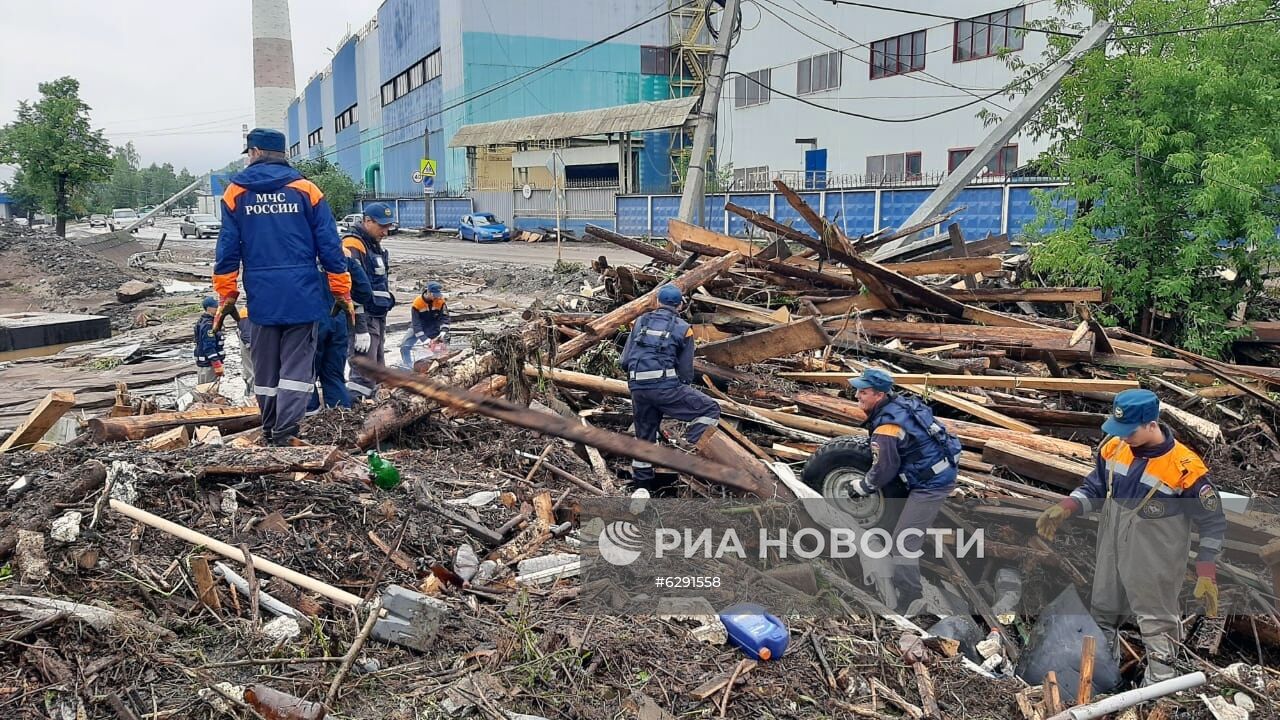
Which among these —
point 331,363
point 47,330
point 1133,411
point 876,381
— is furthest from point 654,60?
point 1133,411

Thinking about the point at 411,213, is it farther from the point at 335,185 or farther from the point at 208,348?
the point at 208,348

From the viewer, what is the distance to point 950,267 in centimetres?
1005

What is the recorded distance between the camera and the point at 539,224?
112 feet

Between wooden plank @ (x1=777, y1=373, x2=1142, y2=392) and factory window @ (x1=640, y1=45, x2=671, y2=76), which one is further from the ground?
factory window @ (x1=640, y1=45, x2=671, y2=76)

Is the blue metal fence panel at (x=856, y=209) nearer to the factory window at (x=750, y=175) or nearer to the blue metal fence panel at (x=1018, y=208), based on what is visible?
the blue metal fence panel at (x=1018, y=208)

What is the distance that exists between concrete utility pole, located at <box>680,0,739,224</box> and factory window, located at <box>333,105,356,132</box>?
5059cm

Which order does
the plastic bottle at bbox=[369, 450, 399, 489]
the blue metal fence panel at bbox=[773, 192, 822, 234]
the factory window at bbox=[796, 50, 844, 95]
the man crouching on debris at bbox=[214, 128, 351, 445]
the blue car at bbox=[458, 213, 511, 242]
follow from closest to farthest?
the plastic bottle at bbox=[369, 450, 399, 489], the man crouching on debris at bbox=[214, 128, 351, 445], the blue metal fence panel at bbox=[773, 192, 822, 234], the factory window at bbox=[796, 50, 844, 95], the blue car at bbox=[458, 213, 511, 242]

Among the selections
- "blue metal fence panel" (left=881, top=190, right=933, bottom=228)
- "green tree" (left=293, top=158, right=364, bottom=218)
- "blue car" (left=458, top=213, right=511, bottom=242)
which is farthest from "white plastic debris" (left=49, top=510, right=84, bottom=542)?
"green tree" (left=293, top=158, right=364, bottom=218)

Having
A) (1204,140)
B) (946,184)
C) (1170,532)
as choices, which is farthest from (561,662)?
(946,184)

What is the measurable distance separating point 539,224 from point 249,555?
1238 inches

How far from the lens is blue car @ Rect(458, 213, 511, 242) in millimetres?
33219

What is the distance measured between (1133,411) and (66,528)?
4.91 meters

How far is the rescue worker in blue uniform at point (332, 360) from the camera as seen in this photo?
5.96 m

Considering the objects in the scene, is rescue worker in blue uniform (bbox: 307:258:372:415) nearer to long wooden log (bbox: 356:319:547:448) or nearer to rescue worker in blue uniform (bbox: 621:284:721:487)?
long wooden log (bbox: 356:319:547:448)
